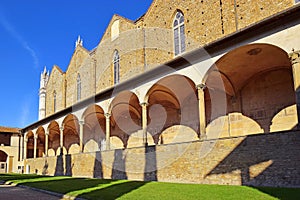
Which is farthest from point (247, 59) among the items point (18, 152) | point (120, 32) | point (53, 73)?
point (18, 152)

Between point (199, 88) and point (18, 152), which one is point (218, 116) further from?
point (18, 152)

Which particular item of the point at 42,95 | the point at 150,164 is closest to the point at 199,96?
the point at 150,164

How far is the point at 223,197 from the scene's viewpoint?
7.50m

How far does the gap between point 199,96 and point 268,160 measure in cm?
425

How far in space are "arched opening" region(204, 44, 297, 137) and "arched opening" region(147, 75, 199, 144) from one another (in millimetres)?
1254

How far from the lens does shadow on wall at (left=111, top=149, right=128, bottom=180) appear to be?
15857 millimetres

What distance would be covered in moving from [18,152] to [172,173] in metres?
27.1

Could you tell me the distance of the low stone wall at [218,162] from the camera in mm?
9242

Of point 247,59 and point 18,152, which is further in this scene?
point 18,152

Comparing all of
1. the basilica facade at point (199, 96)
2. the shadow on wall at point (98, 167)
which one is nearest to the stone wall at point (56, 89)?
the basilica facade at point (199, 96)

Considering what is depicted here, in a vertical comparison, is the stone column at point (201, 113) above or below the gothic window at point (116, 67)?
below

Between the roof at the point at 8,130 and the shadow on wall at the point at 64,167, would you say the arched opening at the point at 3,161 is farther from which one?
the shadow on wall at the point at 64,167

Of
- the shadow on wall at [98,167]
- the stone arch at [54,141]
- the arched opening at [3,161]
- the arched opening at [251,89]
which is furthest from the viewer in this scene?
the arched opening at [3,161]

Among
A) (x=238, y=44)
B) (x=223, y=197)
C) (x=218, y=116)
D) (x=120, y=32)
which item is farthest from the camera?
(x=120, y=32)
